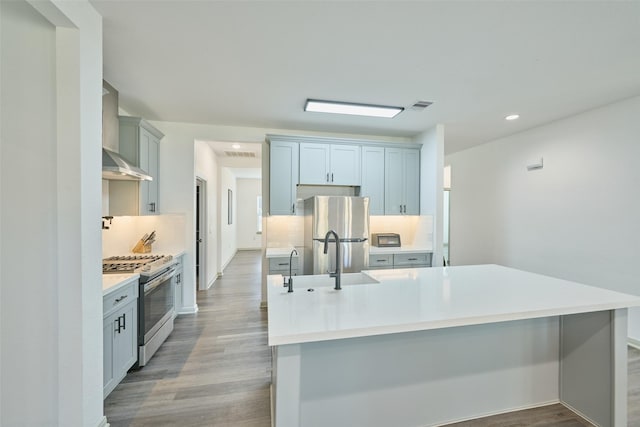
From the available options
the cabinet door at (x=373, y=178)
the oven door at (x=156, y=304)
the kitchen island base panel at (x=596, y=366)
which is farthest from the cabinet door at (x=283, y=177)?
the kitchen island base panel at (x=596, y=366)

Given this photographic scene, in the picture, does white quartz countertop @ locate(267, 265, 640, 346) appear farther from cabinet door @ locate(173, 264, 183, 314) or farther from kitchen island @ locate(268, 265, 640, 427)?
cabinet door @ locate(173, 264, 183, 314)

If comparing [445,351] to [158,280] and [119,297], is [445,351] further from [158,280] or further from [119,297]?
[158,280]

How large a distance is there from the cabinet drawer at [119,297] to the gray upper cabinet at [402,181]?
10.8ft

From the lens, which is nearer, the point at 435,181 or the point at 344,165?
the point at 435,181

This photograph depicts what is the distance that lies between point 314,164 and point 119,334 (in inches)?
114

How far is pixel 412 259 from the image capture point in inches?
158

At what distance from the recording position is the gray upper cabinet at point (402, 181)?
13.9 ft

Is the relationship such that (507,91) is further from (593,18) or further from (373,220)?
(373,220)

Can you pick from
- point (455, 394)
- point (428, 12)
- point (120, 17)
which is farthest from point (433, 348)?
point (120, 17)

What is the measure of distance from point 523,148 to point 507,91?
6.21 feet

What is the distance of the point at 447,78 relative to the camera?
98.8 inches

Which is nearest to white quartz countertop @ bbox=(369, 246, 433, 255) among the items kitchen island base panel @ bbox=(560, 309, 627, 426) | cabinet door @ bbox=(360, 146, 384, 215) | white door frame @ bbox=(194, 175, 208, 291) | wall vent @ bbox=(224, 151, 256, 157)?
cabinet door @ bbox=(360, 146, 384, 215)

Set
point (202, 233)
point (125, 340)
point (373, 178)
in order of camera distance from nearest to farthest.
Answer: point (125, 340) → point (373, 178) → point (202, 233)

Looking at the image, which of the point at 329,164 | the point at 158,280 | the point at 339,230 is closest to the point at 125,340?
the point at 158,280
